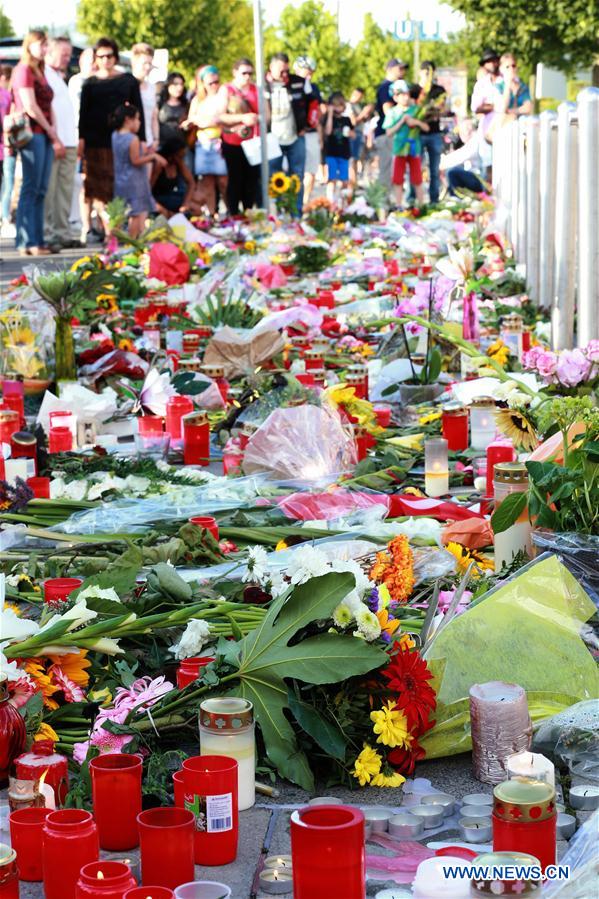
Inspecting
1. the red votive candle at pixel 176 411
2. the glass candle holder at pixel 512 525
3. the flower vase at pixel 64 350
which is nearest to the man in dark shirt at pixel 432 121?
the flower vase at pixel 64 350

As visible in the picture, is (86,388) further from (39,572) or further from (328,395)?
(39,572)

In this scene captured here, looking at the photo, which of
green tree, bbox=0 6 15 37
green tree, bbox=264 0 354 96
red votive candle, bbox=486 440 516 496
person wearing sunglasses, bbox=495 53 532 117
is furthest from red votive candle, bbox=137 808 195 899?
green tree, bbox=0 6 15 37

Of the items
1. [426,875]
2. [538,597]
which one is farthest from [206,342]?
[426,875]

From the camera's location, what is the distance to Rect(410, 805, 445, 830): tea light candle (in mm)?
3145

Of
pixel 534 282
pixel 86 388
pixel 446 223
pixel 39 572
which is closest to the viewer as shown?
pixel 39 572

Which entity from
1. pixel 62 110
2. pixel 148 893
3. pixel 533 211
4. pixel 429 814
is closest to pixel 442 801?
pixel 429 814

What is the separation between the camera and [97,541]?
493 centimetres

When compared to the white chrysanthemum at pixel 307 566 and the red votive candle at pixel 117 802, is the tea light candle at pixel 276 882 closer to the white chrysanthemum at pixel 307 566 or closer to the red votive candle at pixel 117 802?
the red votive candle at pixel 117 802

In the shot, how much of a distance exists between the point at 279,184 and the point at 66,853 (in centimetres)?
1508

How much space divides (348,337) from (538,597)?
5.39 metres

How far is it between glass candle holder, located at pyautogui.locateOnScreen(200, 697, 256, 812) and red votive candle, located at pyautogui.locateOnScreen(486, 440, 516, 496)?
236 centimetres

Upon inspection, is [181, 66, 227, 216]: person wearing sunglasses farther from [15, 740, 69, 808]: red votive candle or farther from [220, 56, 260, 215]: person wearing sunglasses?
[15, 740, 69, 808]: red votive candle

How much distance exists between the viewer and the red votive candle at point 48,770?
126 inches

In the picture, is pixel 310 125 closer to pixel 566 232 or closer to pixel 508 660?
pixel 566 232
